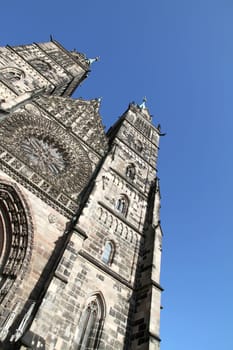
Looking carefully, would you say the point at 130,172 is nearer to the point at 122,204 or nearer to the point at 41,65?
the point at 122,204

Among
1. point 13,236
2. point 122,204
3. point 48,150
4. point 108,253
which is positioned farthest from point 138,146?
point 13,236

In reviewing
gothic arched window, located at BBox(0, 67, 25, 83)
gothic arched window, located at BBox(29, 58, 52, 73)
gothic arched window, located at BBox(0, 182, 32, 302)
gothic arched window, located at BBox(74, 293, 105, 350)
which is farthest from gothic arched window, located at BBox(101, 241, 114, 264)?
gothic arched window, located at BBox(29, 58, 52, 73)

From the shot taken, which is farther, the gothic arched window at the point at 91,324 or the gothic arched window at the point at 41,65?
the gothic arched window at the point at 41,65

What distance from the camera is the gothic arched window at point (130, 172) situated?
1687 centimetres

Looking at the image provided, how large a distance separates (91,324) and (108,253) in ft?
10.0

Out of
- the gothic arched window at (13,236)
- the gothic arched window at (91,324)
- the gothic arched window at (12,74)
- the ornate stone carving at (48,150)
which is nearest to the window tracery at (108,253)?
the gothic arched window at (91,324)

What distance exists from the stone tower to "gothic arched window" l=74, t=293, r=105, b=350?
3cm

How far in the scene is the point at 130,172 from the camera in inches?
679

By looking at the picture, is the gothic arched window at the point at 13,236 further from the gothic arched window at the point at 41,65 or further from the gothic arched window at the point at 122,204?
the gothic arched window at the point at 41,65

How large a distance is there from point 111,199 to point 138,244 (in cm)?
252

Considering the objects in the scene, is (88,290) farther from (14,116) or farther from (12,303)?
(14,116)

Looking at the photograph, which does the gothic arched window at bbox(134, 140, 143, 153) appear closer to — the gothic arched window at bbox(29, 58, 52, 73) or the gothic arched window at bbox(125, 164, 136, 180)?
the gothic arched window at bbox(125, 164, 136, 180)

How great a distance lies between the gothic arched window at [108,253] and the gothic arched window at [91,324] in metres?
1.68

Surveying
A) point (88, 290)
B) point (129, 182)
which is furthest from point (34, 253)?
point (129, 182)
